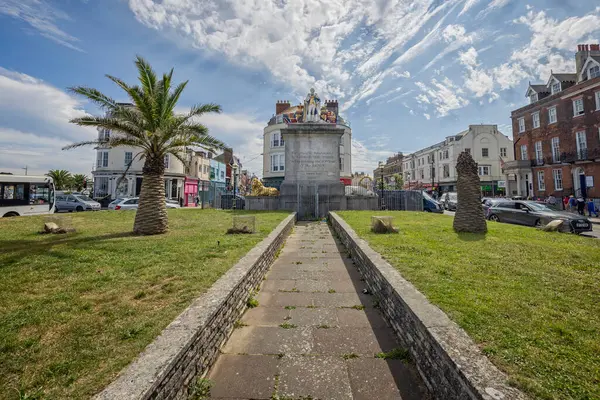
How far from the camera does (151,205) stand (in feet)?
31.3

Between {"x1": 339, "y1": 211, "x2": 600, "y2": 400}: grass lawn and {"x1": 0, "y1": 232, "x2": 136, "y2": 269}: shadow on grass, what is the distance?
7633 mm

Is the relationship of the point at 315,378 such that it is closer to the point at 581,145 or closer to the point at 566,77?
the point at 581,145

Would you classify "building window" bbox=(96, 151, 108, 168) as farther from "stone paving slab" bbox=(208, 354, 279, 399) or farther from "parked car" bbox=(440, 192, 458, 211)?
"stone paving slab" bbox=(208, 354, 279, 399)

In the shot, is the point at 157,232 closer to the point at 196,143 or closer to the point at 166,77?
the point at 196,143

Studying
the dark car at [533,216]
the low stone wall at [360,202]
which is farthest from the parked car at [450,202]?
the low stone wall at [360,202]

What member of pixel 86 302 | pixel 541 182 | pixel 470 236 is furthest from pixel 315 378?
pixel 541 182

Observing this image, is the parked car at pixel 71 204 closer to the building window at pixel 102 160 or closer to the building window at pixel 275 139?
the building window at pixel 102 160

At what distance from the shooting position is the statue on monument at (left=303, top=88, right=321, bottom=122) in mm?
19781

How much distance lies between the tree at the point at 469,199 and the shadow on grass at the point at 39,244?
1077 cm

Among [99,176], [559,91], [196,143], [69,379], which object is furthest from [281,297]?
[99,176]

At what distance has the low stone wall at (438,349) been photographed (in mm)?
1878

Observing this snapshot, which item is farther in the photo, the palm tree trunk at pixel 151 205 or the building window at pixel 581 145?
the building window at pixel 581 145

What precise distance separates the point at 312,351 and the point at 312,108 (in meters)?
18.6

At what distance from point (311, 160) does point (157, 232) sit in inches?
457
